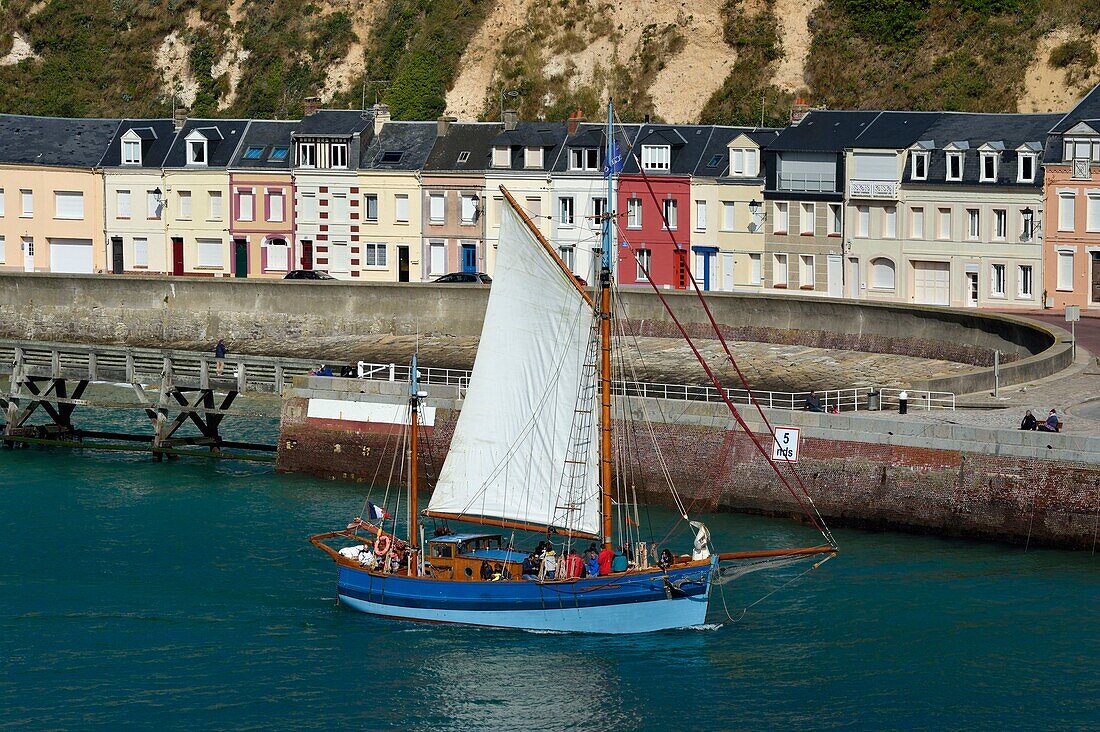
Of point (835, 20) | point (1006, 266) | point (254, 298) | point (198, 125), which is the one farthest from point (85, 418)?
point (835, 20)

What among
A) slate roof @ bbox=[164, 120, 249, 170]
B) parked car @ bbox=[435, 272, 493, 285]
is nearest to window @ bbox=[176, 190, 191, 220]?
slate roof @ bbox=[164, 120, 249, 170]

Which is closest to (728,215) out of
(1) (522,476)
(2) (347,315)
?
(2) (347,315)

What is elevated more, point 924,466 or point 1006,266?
point 1006,266

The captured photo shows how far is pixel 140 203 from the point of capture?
85625 mm

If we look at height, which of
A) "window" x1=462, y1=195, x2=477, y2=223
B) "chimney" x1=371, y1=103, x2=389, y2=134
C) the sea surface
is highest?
"chimney" x1=371, y1=103, x2=389, y2=134

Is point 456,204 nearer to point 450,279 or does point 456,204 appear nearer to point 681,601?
point 450,279

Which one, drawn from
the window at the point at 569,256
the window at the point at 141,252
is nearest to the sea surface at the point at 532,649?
the window at the point at 569,256

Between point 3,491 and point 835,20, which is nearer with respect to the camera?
point 3,491

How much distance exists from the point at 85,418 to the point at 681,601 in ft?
112

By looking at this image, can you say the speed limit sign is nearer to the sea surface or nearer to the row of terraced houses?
the sea surface

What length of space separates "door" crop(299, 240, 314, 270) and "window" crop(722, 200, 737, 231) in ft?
62.8

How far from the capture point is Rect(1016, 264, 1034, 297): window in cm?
7081

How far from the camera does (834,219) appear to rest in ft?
248

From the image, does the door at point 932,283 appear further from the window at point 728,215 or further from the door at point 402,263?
the door at point 402,263
